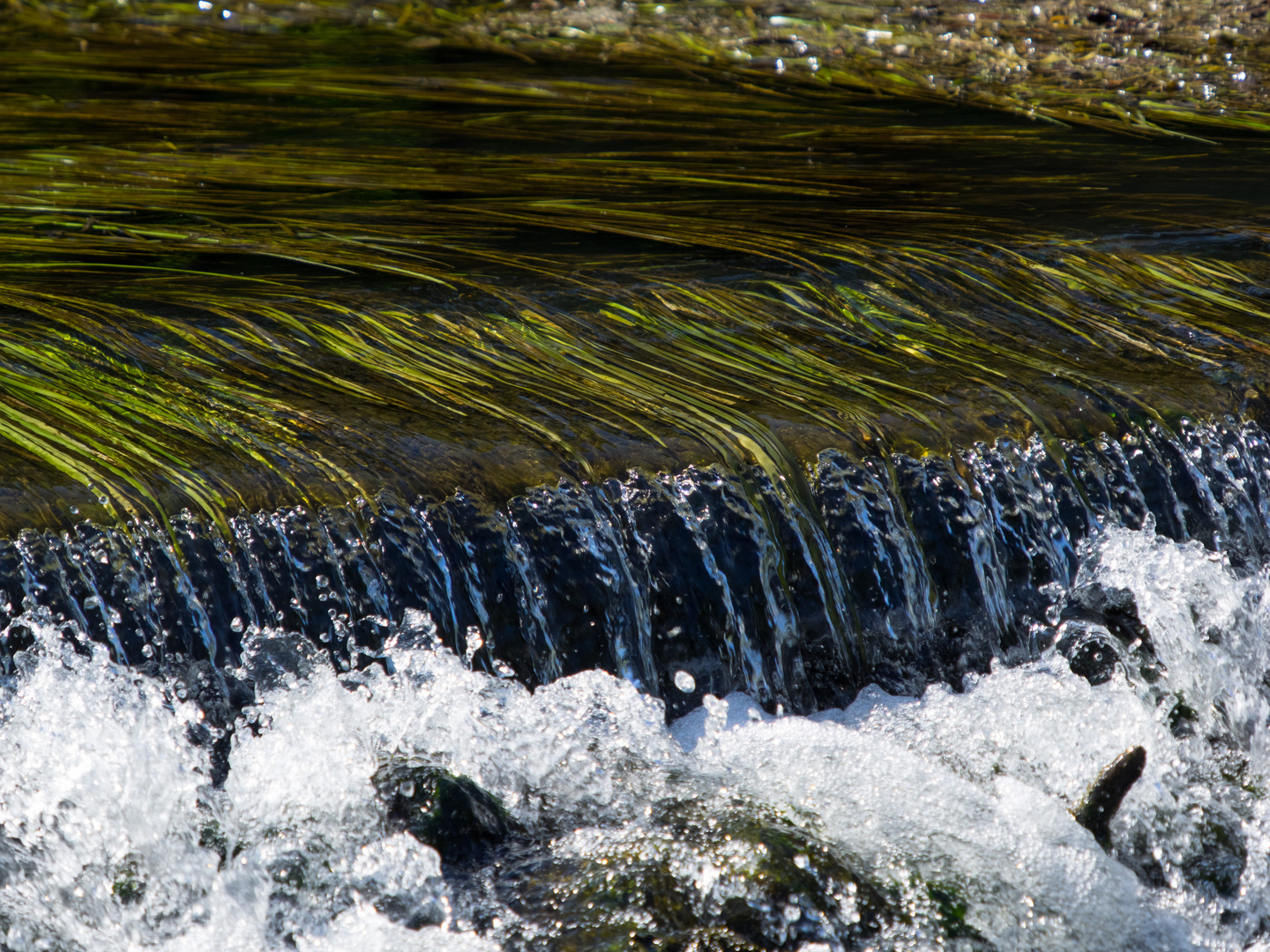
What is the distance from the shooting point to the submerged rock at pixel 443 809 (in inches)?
89.8

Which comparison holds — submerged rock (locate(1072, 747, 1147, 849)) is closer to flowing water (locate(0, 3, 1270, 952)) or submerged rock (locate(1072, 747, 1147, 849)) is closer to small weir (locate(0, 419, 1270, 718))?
flowing water (locate(0, 3, 1270, 952))

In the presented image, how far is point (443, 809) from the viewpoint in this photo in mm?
2299

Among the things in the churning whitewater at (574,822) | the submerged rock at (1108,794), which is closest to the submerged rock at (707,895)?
the churning whitewater at (574,822)

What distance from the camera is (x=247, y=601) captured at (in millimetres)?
2387

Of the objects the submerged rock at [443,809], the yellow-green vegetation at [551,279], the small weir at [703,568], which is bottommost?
the submerged rock at [443,809]

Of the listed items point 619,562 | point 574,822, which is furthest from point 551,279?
point 574,822

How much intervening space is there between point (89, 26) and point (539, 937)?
513 centimetres

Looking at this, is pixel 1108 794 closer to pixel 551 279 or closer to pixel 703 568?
pixel 703 568

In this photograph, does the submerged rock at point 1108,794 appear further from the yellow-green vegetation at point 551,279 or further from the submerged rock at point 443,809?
the submerged rock at point 443,809

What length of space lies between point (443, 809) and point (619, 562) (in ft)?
2.09

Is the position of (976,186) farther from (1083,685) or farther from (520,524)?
(520,524)

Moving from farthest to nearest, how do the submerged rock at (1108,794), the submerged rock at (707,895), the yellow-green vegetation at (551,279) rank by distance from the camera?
the yellow-green vegetation at (551,279) → the submerged rock at (1108,794) → the submerged rock at (707,895)

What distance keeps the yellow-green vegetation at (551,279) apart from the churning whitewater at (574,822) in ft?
1.36

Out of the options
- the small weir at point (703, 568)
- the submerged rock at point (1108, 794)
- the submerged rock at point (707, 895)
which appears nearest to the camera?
the submerged rock at point (707, 895)
